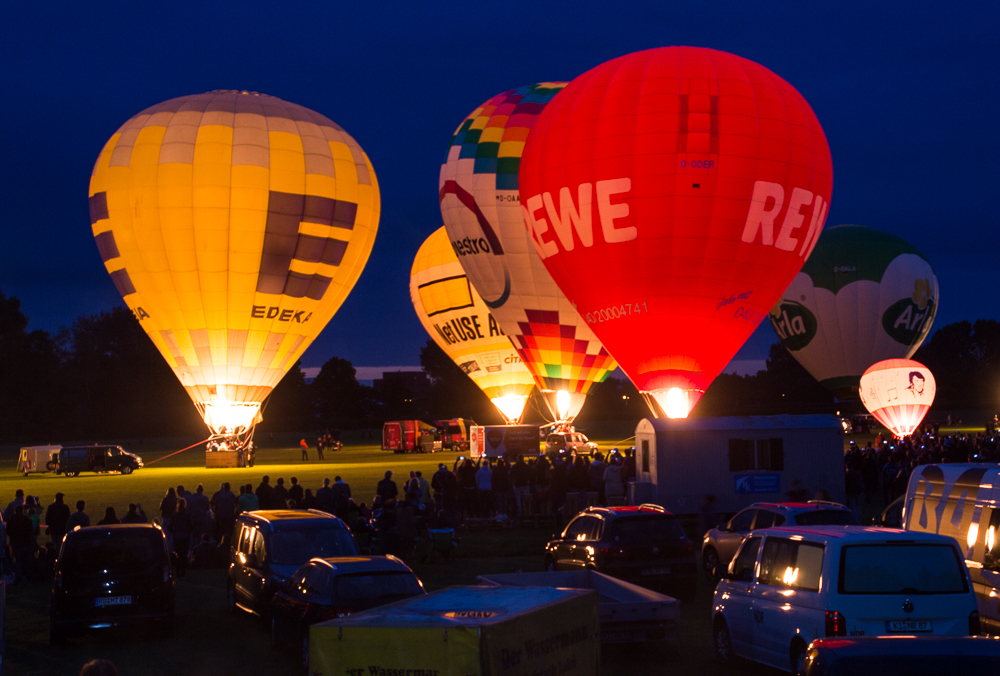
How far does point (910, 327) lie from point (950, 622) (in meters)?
46.8

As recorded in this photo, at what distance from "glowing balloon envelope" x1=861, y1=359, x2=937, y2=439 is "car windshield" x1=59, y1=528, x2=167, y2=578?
129 feet

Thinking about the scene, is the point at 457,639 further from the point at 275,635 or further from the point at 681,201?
the point at 681,201

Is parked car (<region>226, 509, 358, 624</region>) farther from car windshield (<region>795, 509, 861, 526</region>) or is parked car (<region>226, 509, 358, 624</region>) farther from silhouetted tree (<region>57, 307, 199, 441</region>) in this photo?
silhouetted tree (<region>57, 307, 199, 441</region>)

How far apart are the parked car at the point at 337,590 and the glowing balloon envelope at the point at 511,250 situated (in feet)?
88.4

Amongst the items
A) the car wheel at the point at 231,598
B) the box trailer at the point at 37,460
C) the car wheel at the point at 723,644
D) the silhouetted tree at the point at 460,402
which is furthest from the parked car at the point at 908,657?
the silhouetted tree at the point at 460,402

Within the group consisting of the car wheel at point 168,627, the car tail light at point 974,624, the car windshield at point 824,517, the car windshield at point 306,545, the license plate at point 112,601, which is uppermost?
the car windshield at point 824,517

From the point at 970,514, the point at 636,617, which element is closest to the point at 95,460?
the point at 636,617

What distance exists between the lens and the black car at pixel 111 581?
1258 cm

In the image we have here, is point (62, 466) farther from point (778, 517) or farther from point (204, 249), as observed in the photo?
point (778, 517)

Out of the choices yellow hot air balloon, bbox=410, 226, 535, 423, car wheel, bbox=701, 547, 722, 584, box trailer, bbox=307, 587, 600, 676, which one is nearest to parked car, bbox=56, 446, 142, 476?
yellow hot air balloon, bbox=410, 226, 535, 423

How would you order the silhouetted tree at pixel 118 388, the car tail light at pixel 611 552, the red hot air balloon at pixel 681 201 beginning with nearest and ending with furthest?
1. the car tail light at pixel 611 552
2. the red hot air balloon at pixel 681 201
3. the silhouetted tree at pixel 118 388

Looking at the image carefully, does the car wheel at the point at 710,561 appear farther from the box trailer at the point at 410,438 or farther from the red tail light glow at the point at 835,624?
the box trailer at the point at 410,438

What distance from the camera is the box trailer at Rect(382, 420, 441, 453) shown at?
204 feet

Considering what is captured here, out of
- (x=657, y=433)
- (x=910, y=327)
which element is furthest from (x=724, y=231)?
(x=910, y=327)
